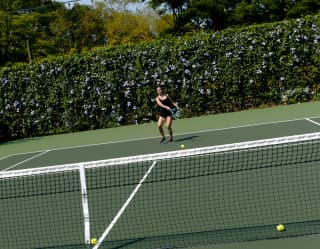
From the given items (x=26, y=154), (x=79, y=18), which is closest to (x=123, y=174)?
(x=26, y=154)

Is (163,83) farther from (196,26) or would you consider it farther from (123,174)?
(196,26)

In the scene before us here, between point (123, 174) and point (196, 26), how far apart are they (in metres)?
26.8

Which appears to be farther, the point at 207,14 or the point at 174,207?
the point at 207,14

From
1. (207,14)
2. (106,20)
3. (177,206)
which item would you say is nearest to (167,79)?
(177,206)

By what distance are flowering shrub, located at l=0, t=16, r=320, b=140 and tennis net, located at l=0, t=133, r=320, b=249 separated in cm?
1003

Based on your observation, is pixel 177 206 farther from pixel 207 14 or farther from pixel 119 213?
pixel 207 14

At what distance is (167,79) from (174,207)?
12765 mm

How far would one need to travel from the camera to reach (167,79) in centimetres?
1891

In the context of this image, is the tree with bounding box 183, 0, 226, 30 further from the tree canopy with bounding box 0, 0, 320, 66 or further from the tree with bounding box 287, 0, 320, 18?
the tree with bounding box 287, 0, 320, 18

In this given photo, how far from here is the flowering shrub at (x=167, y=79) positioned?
18281 millimetres

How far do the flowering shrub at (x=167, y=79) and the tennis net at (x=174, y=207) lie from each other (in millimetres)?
10025

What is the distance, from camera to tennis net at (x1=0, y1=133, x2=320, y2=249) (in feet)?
17.3

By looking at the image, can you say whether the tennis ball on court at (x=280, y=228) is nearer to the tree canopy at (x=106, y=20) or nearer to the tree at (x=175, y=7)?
the tree canopy at (x=106, y=20)

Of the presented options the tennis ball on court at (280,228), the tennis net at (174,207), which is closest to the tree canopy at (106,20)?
the tennis net at (174,207)
